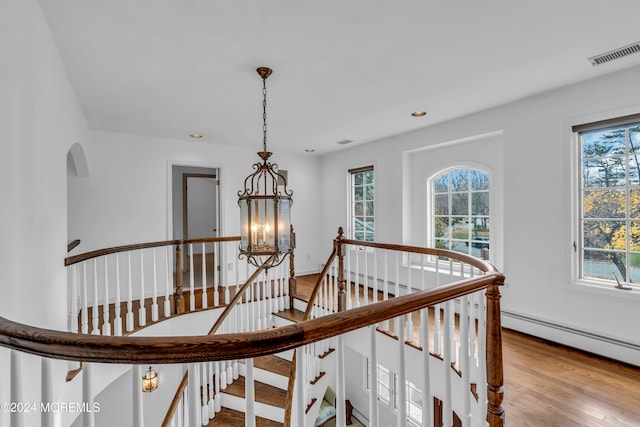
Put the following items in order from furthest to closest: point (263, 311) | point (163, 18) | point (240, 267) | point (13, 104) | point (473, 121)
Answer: point (240, 267) → point (263, 311) → point (473, 121) → point (163, 18) → point (13, 104)

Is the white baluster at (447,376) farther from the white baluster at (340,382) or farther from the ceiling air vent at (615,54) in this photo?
the ceiling air vent at (615,54)

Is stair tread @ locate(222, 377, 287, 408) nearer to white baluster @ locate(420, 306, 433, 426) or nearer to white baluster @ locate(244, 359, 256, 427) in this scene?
white baluster @ locate(420, 306, 433, 426)

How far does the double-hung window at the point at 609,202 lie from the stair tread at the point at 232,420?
3.37 m

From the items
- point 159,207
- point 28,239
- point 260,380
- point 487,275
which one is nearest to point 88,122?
point 159,207

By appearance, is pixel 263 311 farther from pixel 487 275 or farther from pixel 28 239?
pixel 487 275

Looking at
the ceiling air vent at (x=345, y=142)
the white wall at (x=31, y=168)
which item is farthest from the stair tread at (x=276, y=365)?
the ceiling air vent at (x=345, y=142)

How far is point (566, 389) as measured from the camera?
2230 millimetres

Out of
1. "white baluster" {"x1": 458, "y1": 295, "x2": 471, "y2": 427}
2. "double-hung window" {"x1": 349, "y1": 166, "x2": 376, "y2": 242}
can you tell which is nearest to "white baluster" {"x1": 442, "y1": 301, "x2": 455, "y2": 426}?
"white baluster" {"x1": 458, "y1": 295, "x2": 471, "y2": 427}

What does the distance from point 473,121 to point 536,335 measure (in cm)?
239

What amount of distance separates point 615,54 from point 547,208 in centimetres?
134

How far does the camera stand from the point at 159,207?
4621mm

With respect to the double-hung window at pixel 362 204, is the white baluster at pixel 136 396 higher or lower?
lower

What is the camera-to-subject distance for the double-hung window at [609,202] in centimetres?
259

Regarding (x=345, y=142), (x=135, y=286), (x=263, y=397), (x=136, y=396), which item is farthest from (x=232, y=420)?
(x=345, y=142)
